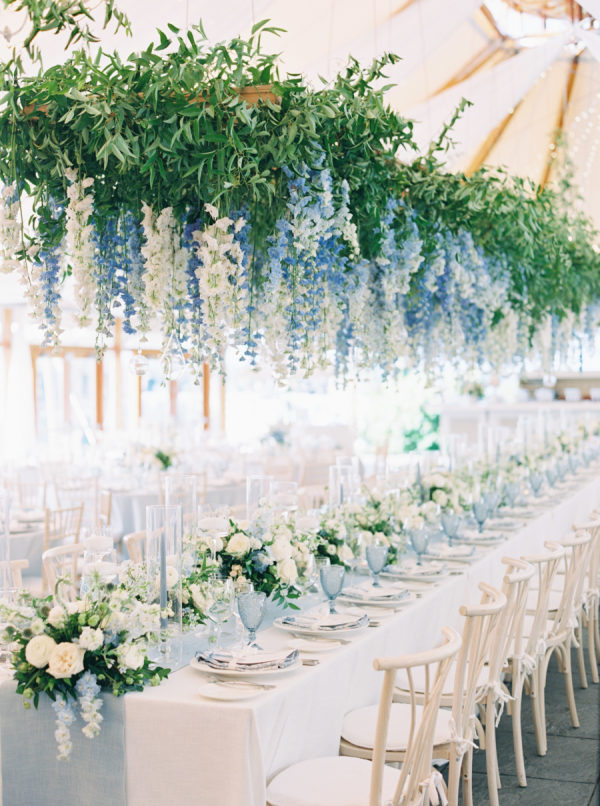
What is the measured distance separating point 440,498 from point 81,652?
3169 millimetres

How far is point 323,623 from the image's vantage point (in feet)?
11.0

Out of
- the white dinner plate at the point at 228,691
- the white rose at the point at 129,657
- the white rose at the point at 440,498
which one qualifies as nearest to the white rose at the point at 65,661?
the white rose at the point at 129,657

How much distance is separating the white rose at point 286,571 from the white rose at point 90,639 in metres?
0.96

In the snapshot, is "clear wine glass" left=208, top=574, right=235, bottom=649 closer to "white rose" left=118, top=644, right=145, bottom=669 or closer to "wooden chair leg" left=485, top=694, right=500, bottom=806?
"white rose" left=118, top=644, right=145, bottom=669

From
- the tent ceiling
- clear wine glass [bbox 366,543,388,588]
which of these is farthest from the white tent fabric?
clear wine glass [bbox 366,543,388,588]

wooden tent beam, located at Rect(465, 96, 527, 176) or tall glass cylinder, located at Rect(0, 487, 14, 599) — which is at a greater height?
wooden tent beam, located at Rect(465, 96, 527, 176)

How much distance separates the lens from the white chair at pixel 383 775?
2.51 meters

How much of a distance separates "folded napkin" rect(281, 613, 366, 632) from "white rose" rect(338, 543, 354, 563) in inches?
17.7

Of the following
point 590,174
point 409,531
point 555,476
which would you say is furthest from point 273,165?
point 590,174

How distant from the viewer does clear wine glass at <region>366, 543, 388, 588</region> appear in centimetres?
399

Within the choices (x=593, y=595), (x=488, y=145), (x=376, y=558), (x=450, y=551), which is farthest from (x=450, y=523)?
(x=488, y=145)

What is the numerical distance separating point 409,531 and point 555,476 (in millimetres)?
3842

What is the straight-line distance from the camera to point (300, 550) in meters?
3.57

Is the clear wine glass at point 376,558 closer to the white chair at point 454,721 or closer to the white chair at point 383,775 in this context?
the white chair at point 454,721
